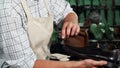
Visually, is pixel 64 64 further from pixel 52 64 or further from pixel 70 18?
pixel 70 18

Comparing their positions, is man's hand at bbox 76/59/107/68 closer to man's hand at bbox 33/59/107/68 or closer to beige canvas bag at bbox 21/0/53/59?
man's hand at bbox 33/59/107/68

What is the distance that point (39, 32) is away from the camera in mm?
1842

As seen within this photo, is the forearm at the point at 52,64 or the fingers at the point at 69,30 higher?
the fingers at the point at 69,30

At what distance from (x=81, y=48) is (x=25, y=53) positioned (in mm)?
319

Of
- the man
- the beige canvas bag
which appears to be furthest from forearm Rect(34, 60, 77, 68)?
the beige canvas bag

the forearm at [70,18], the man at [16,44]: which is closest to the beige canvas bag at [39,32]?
the man at [16,44]

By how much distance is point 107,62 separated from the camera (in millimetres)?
1549

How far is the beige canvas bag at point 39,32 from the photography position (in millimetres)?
1788

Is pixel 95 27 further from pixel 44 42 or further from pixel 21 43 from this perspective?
pixel 21 43

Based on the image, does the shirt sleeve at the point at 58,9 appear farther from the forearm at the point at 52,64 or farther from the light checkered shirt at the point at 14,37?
the forearm at the point at 52,64

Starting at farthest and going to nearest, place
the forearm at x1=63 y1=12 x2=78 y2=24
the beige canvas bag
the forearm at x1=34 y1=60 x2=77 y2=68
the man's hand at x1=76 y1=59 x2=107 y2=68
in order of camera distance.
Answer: the forearm at x1=63 y1=12 x2=78 y2=24 → the beige canvas bag → the forearm at x1=34 y1=60 x2=77 y2=68 → the man's hand at x1=76 y1=59 x2=107 y2=68

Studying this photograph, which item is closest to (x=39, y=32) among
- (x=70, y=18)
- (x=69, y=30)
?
(x=69, y=30)

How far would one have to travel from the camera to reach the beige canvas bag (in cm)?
179

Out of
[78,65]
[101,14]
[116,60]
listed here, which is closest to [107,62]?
[116,60]
